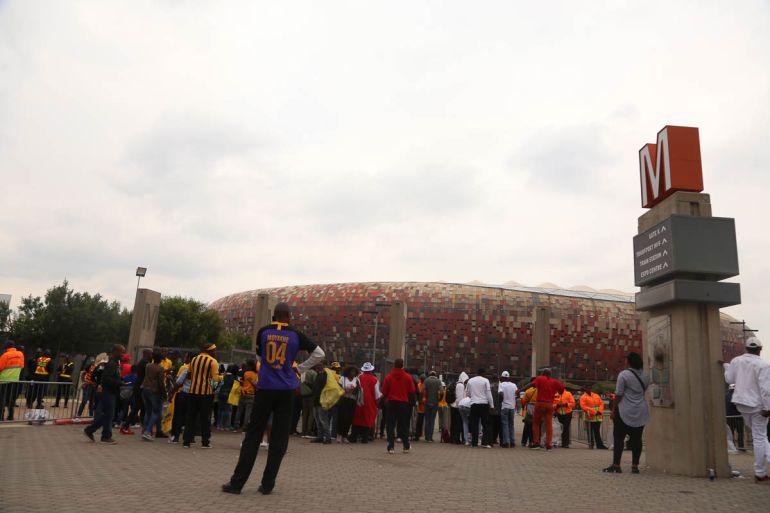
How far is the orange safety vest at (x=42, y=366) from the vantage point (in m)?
13.9

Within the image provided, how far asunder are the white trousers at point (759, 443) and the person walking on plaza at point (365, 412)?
6653 millimetres

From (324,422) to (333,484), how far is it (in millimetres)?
5615

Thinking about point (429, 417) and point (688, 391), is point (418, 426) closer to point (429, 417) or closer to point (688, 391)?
point (429, 417)

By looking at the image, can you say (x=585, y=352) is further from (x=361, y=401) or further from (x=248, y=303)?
(x=361, y=401)

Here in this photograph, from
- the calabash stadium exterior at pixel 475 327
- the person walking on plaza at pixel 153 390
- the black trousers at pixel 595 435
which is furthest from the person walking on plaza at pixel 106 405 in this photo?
the calabash stadium exterior at pixel 475 327

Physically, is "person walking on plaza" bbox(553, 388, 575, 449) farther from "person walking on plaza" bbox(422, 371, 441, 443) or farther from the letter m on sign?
the letter m on sign

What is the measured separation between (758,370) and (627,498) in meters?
2.93

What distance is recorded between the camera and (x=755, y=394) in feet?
23.2

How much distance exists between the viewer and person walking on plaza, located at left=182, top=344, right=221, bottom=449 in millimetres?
8898

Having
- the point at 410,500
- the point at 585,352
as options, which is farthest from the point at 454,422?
the point at 585,352

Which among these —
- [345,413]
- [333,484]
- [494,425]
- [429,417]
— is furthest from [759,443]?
[345,413]

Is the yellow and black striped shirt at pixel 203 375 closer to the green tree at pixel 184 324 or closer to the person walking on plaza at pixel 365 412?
the person walking on plaza at pixel 365 412

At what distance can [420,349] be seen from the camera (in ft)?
188

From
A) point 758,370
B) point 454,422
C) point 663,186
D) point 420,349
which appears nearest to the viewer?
point 758,370
